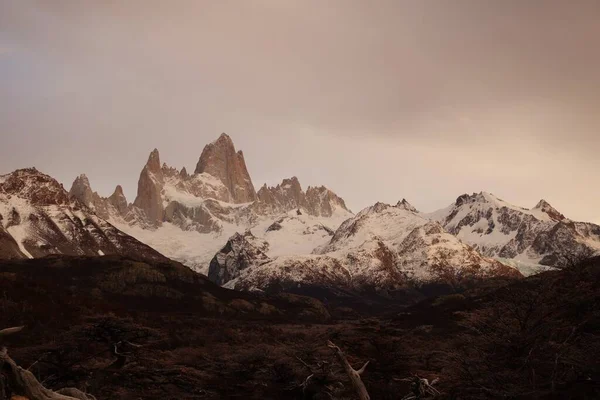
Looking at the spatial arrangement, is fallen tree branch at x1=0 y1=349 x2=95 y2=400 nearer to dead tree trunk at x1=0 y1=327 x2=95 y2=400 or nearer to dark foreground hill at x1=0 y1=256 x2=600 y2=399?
dead tree trunk at x1=0 y1=327 x2=95 y2=400

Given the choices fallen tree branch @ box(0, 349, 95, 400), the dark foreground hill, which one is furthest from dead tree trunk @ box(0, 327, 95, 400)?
the dark foreground hill

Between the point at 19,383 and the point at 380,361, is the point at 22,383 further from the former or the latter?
the point at 380,361

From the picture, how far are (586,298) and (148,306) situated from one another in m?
160

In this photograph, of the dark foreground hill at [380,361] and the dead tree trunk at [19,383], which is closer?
the dead tree trunk at [19,383]

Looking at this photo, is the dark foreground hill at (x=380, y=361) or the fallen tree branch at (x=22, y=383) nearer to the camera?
the fallen tree branch at (x=22, y=383)

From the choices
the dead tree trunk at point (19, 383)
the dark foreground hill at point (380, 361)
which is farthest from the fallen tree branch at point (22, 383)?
the dark foreground hill at point (380, 361)

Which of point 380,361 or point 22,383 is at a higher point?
point 22,383

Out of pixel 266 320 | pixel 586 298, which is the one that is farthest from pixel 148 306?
pixel 586 298

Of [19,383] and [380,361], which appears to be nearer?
[19,383]

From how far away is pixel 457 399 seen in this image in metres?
39.1

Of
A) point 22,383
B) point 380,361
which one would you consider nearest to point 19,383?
point 22,383

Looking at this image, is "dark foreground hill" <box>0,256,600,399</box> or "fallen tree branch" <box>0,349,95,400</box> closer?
"fallen tree branch" <box>0,349,95,400</box>

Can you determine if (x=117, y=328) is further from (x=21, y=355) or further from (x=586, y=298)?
(x=586, y=298)

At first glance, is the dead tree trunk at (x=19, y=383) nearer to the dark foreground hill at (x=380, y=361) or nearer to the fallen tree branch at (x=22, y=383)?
the fallen tree branch at (x=22, y=383)
